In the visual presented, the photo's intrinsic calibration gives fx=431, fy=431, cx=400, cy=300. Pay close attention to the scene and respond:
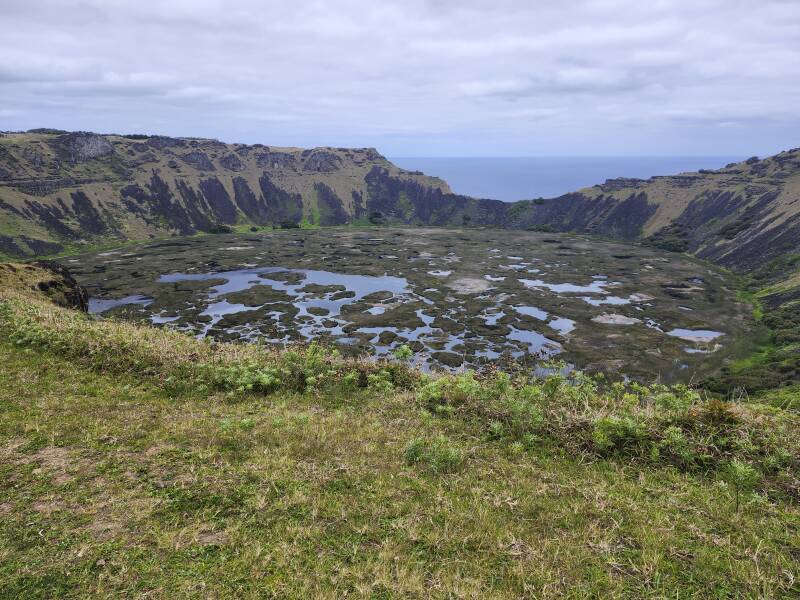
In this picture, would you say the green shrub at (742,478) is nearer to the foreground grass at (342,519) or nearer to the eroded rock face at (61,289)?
the foreground grass at (342,519)

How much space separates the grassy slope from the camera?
776 centimetres

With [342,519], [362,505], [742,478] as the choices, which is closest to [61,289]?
[362,505]

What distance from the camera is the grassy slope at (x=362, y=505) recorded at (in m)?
7.76

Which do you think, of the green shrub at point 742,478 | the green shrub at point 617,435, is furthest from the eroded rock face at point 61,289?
the green shrub at point 742,478

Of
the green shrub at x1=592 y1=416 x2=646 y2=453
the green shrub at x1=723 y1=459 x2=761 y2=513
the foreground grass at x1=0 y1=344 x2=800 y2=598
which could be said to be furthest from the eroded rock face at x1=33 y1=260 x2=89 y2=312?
the green shrub at x1=723 y1=459 x2=761 y2=513

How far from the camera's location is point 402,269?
139000mm

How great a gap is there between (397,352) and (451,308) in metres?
79.8

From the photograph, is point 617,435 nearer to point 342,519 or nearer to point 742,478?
point 742,478

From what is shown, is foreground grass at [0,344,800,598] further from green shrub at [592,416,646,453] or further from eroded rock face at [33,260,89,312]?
eroded rock face at [33,260,89,312]

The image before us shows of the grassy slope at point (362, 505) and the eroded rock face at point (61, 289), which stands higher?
the grassy slope at point (362, 505)

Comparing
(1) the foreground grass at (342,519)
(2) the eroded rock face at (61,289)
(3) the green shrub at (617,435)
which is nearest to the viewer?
(1) the foreground grass at (342,519)

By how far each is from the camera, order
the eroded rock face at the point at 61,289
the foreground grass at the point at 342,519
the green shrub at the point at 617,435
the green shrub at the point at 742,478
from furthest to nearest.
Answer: the eroded rock face at the point at 61,289
the green shrub at the point at 617,435
the green shrub at the point at 742,478
the foreground grass at the point at 342,519

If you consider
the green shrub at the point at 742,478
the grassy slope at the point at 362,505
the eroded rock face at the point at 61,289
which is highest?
the green shrub at the point at 742,478

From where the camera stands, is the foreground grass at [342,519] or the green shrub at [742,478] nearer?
the foreground grass at [342,519]
